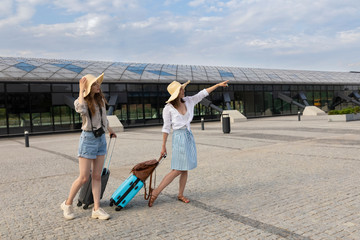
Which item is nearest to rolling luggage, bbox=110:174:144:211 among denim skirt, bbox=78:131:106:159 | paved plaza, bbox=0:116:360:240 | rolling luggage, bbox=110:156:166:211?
rolling luggage, bbox=110:156:166:211

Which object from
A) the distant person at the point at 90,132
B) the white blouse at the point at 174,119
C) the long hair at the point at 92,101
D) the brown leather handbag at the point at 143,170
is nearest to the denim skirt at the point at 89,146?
the distant person at the point at 90,132

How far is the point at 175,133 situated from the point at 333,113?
20.1 metres

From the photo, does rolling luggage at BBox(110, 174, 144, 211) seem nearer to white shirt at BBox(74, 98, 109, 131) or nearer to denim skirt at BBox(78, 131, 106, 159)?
denim skirt at BBox(78, 131, 106, 159)

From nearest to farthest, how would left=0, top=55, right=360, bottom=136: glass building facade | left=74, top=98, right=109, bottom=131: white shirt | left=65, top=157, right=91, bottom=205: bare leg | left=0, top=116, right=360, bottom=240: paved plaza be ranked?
left=0, top=116, right=360, bottom=240: paved plaza < left=74, top=98, right=109, bottom=131: white shirt < left=65, top=157, right=91, bottom=205: bare leg < left=0, top=55, right=360, bottom=136: glass building facade

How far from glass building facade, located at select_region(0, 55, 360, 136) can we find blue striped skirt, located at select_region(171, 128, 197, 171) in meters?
20.7

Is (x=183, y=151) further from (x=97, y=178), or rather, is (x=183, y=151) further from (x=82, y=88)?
(x=82, y=88)

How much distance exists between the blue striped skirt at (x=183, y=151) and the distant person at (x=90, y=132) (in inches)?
37.2

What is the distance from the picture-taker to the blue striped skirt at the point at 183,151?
423cm

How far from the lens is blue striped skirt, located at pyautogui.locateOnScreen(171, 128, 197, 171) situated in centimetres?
423

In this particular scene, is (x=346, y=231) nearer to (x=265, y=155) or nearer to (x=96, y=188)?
(x=96, y=188)

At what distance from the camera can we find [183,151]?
4238 mm

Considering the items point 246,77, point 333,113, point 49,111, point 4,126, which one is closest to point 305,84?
point 246,77

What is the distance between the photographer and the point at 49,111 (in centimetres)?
2417

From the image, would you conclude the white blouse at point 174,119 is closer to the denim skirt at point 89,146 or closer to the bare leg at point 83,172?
the denim skirt at point 89,146
